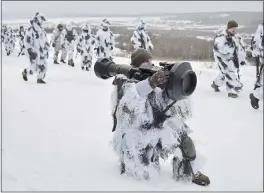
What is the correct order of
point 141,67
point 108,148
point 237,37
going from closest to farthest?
point 141,67 < point 108,148 < point 237,37

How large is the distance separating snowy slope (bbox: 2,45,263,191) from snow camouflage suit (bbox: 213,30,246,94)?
42 centimetres

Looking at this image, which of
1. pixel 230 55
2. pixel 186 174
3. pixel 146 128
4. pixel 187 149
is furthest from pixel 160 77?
pixel 230 55

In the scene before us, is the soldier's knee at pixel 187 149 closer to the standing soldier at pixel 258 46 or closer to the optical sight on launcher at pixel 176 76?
the optical sight on launcher at pixel 176 76

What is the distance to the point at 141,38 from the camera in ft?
51.7

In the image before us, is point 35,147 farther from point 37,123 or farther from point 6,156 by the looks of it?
point 37,123

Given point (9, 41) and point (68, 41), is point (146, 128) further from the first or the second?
point (9, 41)

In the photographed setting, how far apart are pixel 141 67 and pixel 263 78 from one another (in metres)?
4.26

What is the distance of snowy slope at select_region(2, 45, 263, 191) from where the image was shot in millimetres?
3801

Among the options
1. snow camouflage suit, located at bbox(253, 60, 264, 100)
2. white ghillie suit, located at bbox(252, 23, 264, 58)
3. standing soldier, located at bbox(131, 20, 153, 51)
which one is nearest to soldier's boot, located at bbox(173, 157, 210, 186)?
snow camouflage suit, located at bbox(253, 60, 264, 100)

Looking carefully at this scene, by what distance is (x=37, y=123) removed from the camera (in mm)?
5582

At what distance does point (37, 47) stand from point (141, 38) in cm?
575

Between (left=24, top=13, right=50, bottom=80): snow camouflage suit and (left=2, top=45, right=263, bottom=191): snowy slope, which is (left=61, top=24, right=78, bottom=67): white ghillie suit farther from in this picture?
(left=2, top=45, right=263, bottom=191): snowy slope

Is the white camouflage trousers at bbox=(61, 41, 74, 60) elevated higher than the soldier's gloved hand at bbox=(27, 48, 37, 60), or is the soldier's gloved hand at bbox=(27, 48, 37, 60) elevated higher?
the soldier's gloved hand at bbox=(27, 48, 37, 60)

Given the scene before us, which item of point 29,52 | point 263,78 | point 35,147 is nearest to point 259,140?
point 263,78
